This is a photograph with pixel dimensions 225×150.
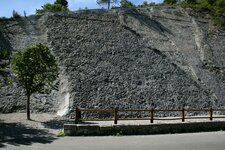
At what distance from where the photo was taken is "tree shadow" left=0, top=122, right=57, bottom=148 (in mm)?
15109

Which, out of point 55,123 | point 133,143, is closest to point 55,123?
point 55,123

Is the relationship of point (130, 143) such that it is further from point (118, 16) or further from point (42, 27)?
point (118, 16)

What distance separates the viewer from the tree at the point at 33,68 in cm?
2069

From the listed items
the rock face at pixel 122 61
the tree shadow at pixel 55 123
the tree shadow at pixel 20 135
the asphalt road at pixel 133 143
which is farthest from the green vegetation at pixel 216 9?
the tree shadow at pixel 20 135

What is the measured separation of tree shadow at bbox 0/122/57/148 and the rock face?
13.2ft

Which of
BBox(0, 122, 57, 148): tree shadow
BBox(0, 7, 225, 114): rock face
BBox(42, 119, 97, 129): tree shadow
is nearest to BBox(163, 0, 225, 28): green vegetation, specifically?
BBox(0, 7, 225, 114): rock face

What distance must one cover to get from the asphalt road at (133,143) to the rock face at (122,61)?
6.37m

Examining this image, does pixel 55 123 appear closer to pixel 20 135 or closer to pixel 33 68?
pixel 33 68

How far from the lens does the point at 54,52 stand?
88.6 ft

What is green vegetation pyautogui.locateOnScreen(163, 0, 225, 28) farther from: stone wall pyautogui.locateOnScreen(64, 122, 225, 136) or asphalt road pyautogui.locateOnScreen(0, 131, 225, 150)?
asphalt road pyautogui.locateOnScreen(0, 131, 225, 150)

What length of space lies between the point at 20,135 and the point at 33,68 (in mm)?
5201

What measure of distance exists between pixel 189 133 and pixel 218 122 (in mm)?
2812

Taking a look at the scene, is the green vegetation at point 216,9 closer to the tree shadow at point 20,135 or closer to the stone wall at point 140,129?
the stone wall at point 140,129

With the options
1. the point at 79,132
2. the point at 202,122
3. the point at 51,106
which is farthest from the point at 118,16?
the point at 79,132
